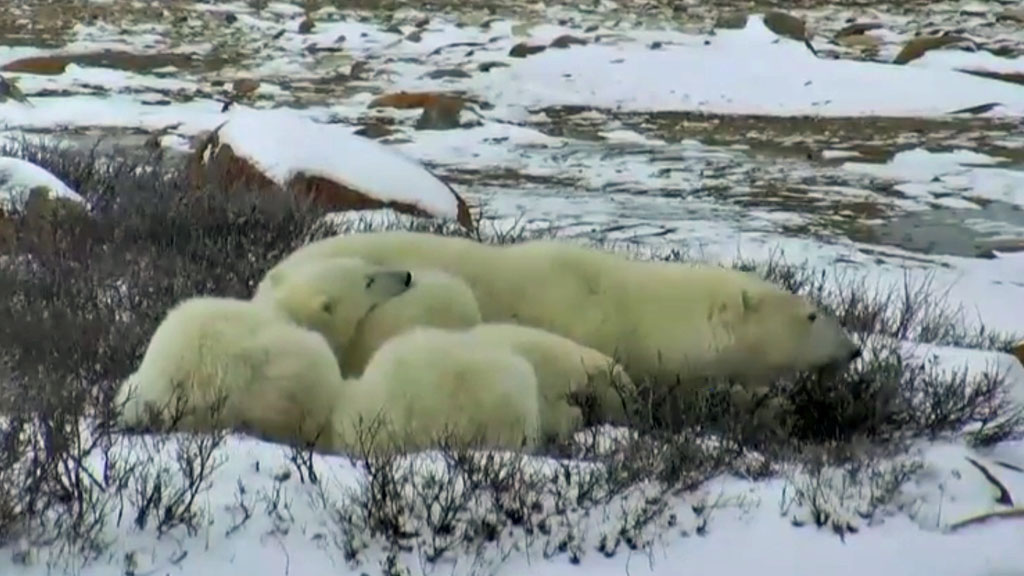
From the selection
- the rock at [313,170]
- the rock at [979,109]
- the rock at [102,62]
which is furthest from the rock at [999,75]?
the rock at [102,62]

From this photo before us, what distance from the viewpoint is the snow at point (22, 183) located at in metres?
8.23

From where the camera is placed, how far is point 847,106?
671 inches

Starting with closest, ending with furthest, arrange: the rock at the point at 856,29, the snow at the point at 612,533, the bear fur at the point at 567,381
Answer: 1. the snow at the point at 612,533
2. the bear fur at the point at 567,381
3. the rock at the point at 856,29

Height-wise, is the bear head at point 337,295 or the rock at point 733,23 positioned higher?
the bear head at point 337,295

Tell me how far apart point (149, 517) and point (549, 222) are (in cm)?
709

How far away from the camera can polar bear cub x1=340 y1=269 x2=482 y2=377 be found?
528 centimetres

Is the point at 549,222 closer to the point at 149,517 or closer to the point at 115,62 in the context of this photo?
the point at 149,517

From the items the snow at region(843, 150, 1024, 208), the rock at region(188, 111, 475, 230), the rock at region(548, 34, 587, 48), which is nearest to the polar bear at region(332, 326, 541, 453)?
the rock at region(188, 111, 475, 230)

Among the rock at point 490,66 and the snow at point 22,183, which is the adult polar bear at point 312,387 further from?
the rock at point 490,66

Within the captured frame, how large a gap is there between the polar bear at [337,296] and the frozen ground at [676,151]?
113 cm

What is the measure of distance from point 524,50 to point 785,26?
388cm

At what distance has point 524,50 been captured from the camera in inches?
821

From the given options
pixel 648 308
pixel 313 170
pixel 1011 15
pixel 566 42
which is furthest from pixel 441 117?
pixel 1011 15

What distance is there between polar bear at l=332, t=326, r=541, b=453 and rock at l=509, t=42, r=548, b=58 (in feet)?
54.0
